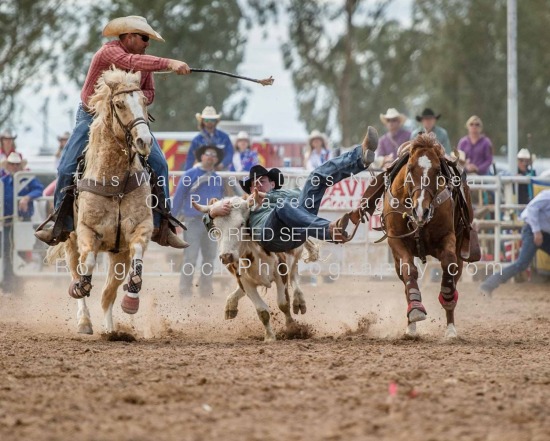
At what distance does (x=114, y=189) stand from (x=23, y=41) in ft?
83.7

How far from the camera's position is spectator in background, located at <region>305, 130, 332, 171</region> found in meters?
16.2

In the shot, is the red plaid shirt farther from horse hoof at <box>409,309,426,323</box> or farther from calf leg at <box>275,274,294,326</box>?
horse hoof at <box>409,309,426,323</box>

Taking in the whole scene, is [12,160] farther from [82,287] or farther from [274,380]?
[274,380]

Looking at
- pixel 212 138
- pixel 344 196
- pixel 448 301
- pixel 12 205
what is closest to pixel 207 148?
pixel 212 138

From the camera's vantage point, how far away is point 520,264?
13.7 m

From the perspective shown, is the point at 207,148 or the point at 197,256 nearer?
the point at 197,256

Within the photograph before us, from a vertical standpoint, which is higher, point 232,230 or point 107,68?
point 107,68

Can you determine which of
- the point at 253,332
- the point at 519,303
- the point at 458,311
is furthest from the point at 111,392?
the point at 519,303

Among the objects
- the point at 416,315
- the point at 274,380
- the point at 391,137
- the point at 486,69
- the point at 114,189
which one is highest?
the point at 486,69

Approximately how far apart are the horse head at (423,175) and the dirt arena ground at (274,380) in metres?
1.02

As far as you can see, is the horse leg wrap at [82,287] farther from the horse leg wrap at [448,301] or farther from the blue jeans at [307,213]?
the horse leg wrap at [448,301]

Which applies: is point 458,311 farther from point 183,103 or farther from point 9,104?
point 183,103

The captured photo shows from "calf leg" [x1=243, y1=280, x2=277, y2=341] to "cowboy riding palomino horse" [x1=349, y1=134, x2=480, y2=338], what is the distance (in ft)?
3.18

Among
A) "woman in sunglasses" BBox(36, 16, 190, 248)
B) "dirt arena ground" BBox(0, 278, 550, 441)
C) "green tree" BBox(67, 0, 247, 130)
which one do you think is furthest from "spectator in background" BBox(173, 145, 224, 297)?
"green tree" BBox(67, 0, 247, 130)
